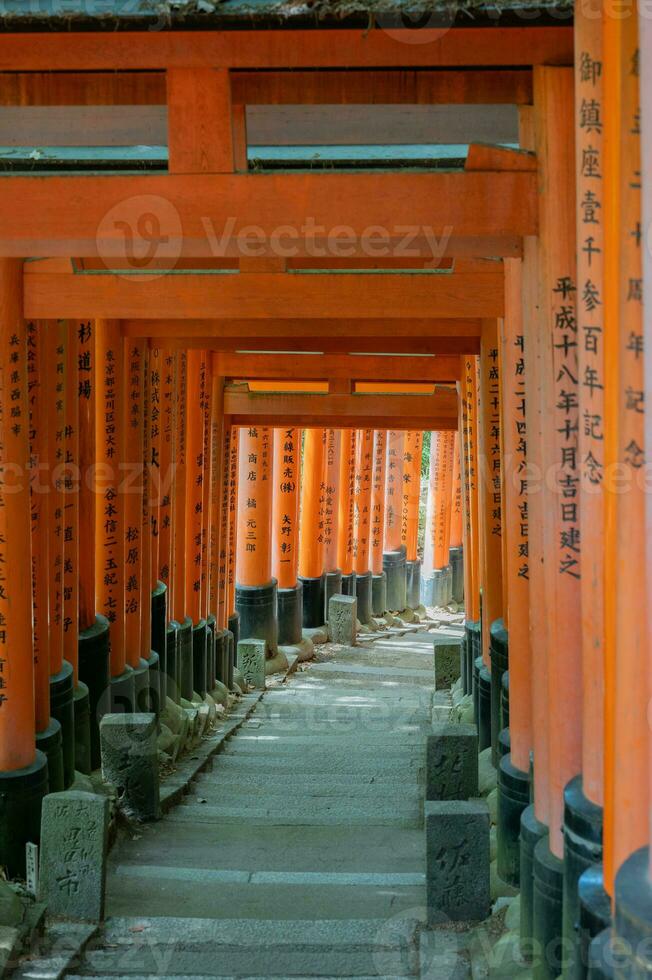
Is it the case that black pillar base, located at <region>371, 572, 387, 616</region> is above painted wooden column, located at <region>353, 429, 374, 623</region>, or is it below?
below

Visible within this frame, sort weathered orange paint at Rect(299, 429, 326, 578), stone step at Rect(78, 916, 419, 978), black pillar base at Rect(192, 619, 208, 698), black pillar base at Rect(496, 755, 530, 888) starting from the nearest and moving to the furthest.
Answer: stone step at Rect(78, 916, 419, 978), black pillar base at Rect(496, 755, 530, 888), black pillar base at Rect(192, 619, 208, 698), weathered orange paint at Rect(299, 429, 326, 578)

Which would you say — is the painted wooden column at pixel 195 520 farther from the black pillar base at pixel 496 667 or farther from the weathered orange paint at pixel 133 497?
the black pillar base at pixel 496 667

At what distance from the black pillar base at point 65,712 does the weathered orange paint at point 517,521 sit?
9.24 feet

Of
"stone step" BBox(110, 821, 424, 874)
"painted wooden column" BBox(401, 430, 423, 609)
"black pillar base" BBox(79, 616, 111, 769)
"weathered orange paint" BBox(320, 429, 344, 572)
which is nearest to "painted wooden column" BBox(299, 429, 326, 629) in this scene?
"weathered orange paint" BBox(320, 429, 344, 572)

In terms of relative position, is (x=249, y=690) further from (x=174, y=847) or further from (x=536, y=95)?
(x=536, y=95)

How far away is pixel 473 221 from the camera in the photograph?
4.47 metres

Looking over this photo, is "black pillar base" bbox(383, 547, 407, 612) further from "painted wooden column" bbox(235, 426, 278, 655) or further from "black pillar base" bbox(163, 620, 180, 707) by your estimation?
"black pillar base" bbox(163, 620, 180, 707)

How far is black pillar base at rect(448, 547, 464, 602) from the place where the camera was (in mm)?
23984

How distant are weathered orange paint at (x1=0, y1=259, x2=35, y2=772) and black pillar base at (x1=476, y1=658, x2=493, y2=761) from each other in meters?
3.47

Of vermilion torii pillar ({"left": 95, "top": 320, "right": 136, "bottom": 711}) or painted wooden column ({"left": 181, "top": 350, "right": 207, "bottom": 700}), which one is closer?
vermilion torii pillar ({"left": 95, "top": 320, "right": 136, "bottom": 711})

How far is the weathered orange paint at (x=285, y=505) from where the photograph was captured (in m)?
16.0

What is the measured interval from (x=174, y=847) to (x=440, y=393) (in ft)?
25.4

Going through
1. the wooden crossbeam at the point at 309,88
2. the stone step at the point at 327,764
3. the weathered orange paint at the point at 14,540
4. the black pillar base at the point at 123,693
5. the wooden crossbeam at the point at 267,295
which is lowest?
the stone step at the point at 327,764

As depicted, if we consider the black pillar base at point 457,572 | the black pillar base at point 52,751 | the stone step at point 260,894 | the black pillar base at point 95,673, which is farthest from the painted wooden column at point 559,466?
the black pillar base at point 457,572
